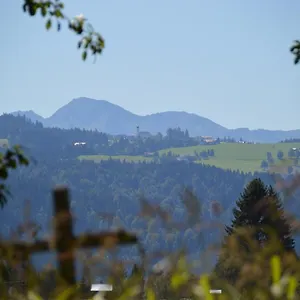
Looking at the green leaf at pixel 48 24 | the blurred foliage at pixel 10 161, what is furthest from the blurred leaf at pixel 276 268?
the green leaf at pixel 48 24

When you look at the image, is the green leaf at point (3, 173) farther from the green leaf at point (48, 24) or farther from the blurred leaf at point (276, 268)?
the blurred leaf at point (276, 268)

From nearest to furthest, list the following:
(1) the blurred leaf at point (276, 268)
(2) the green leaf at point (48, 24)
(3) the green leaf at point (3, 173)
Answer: (1) the blurred leaf at point (276, 268)
(3) the green leaf at point (3, 173)
(2) the green leaf at point (48, 24)

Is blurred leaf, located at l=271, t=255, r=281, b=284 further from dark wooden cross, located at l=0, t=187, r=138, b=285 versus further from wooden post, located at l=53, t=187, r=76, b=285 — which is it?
wooden post, located at l=53, t=187, r=76, b=285

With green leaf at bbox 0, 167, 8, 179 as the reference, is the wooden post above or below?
below

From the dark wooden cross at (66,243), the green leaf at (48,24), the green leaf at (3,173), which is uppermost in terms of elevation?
the green leaf at (48,24)

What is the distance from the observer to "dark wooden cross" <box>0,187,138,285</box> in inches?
95.4

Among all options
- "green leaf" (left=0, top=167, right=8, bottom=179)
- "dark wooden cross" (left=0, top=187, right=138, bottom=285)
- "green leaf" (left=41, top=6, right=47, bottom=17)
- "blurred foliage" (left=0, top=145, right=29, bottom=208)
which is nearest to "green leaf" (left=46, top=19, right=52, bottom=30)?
"green leaf" (left=41, top=6, right=47, bottom=17)

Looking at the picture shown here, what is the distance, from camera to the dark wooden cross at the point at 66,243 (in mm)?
2424

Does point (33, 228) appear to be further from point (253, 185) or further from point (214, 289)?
point (253, 185)

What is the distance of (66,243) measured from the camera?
2439 millimetres

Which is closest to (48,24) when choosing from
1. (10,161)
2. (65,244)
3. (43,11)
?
(43,11)

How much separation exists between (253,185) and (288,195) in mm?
46013

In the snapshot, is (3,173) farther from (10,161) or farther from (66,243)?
(66,243)

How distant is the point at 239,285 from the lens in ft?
7.07
